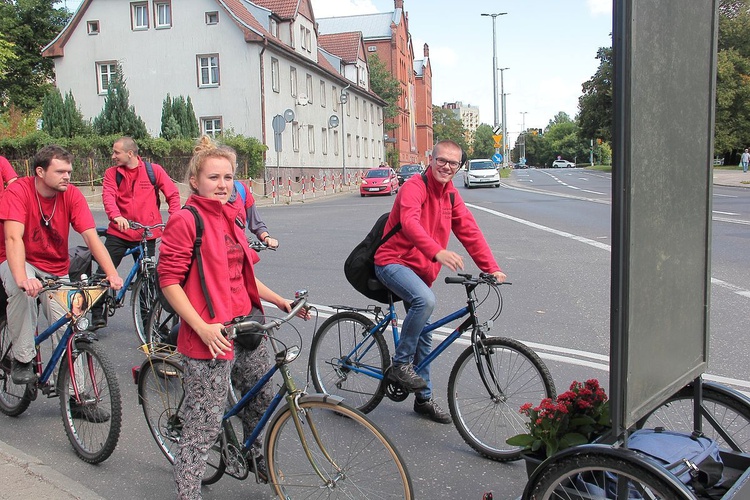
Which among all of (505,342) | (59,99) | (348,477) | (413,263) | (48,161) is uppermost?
(59,99)

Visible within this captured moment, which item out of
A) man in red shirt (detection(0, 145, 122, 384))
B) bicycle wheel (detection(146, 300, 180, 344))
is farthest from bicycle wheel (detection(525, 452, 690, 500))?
bicycle wheel (detection(146, 300, 180, 344))

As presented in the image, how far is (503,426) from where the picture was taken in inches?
166

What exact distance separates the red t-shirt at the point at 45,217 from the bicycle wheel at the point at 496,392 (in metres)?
2.68

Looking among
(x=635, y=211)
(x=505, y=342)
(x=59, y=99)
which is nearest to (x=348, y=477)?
(x=505, y=342)

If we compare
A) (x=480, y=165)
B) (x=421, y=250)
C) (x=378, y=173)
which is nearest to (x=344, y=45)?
(x=480, y=165)

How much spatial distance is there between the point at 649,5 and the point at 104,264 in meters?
3.52

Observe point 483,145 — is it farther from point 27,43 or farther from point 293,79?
point 293,79

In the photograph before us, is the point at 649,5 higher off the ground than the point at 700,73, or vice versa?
the point at 649,5

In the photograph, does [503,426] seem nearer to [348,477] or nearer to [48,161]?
[348,477]

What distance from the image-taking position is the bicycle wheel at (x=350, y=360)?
4.88 metres

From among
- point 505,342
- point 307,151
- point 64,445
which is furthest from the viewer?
point 307,151

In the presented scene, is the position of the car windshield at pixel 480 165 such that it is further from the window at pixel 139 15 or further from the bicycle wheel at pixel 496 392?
the bicycle wheel at pixel 496 392

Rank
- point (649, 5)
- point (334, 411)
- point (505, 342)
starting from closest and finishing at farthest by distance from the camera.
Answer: point (649, 5) < point (334, 411) < point (505, 342)

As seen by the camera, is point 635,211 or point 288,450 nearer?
point 635,211
